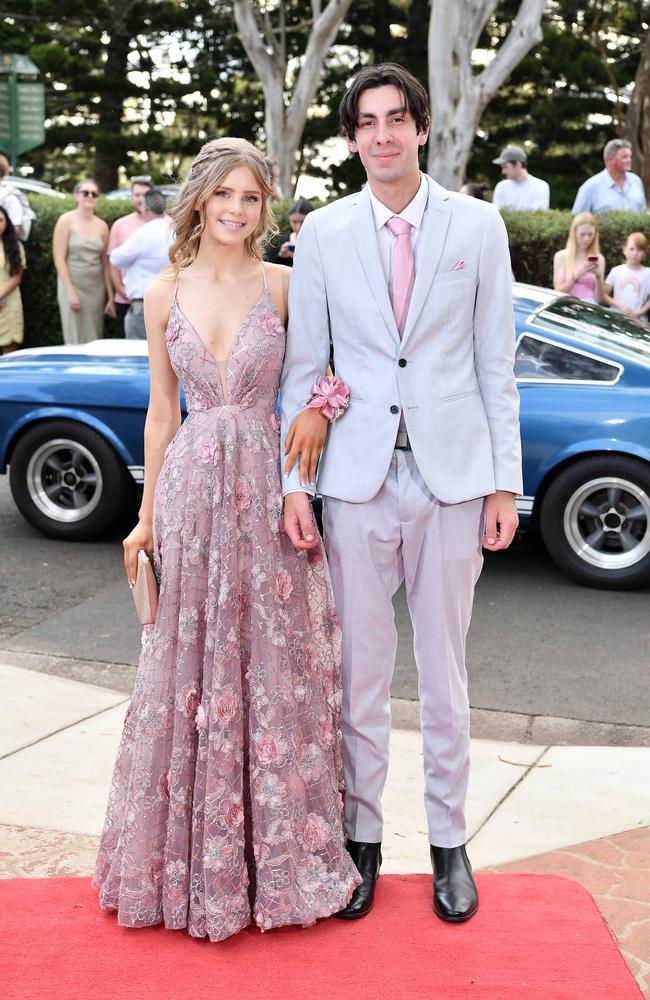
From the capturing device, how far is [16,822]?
4117 millimetres

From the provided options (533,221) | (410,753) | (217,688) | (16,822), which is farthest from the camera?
(533,221)

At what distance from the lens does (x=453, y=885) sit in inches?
137

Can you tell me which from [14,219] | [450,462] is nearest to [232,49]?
[14,219]

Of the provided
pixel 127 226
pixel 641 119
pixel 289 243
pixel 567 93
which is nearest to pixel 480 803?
pixel 289 243

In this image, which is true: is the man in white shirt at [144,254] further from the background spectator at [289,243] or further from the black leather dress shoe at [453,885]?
the black leather dress shoe at [453,885]

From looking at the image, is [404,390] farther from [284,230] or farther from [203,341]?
[284,230]

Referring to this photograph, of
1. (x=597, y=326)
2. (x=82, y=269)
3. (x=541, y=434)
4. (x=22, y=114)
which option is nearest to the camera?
(x=541, y=434)

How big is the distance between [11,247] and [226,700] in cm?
967

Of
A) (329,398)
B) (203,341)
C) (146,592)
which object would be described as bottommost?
(146,592)

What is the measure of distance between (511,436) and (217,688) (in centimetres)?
102

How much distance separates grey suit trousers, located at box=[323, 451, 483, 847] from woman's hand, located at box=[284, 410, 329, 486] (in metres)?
0.12

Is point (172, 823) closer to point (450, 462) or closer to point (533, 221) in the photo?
point (450, 462)

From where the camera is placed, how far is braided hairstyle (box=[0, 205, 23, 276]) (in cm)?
1198

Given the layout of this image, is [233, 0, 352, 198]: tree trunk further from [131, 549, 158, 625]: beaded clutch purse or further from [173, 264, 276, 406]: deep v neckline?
[131, 549, 158, 625]: beaded clutch purse
